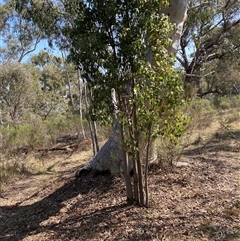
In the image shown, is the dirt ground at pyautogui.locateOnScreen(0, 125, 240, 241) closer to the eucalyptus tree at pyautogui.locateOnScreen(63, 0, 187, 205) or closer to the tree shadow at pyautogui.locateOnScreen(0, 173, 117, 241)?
the tree shadow at pyautogui.locateOnScreen(0, 173, 117, 241)

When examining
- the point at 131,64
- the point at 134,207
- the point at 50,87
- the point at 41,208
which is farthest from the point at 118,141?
the point at 50,87

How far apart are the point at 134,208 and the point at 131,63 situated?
6.10ft

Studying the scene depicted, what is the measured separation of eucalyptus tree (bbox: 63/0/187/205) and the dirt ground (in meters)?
0.90

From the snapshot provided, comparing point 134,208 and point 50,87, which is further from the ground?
Result: point 50,87

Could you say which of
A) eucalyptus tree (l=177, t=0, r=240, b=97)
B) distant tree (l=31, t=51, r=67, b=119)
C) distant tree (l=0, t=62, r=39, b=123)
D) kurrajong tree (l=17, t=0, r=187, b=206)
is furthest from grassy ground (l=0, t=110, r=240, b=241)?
distant tree (l=31, t=51, r=67, b=119)

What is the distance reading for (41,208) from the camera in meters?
4.72

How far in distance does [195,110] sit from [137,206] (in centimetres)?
255

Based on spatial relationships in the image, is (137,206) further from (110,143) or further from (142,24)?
(142,24)

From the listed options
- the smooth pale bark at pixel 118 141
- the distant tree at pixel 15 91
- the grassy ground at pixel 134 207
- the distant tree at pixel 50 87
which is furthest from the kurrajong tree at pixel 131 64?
the distant tree at pixel 50 87

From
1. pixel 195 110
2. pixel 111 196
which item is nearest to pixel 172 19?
pixel 195 110

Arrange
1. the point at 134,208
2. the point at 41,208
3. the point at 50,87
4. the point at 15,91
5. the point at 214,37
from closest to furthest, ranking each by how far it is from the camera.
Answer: the point at 134,208, the point at 41,208, the point at 214,37, the point at 15,91, the point at 50,87

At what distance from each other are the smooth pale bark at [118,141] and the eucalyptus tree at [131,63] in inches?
54.1

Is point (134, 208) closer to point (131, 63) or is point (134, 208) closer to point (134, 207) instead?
point (134, 207)

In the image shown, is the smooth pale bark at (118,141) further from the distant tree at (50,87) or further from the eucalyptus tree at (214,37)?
the distant tree at (50,87)
